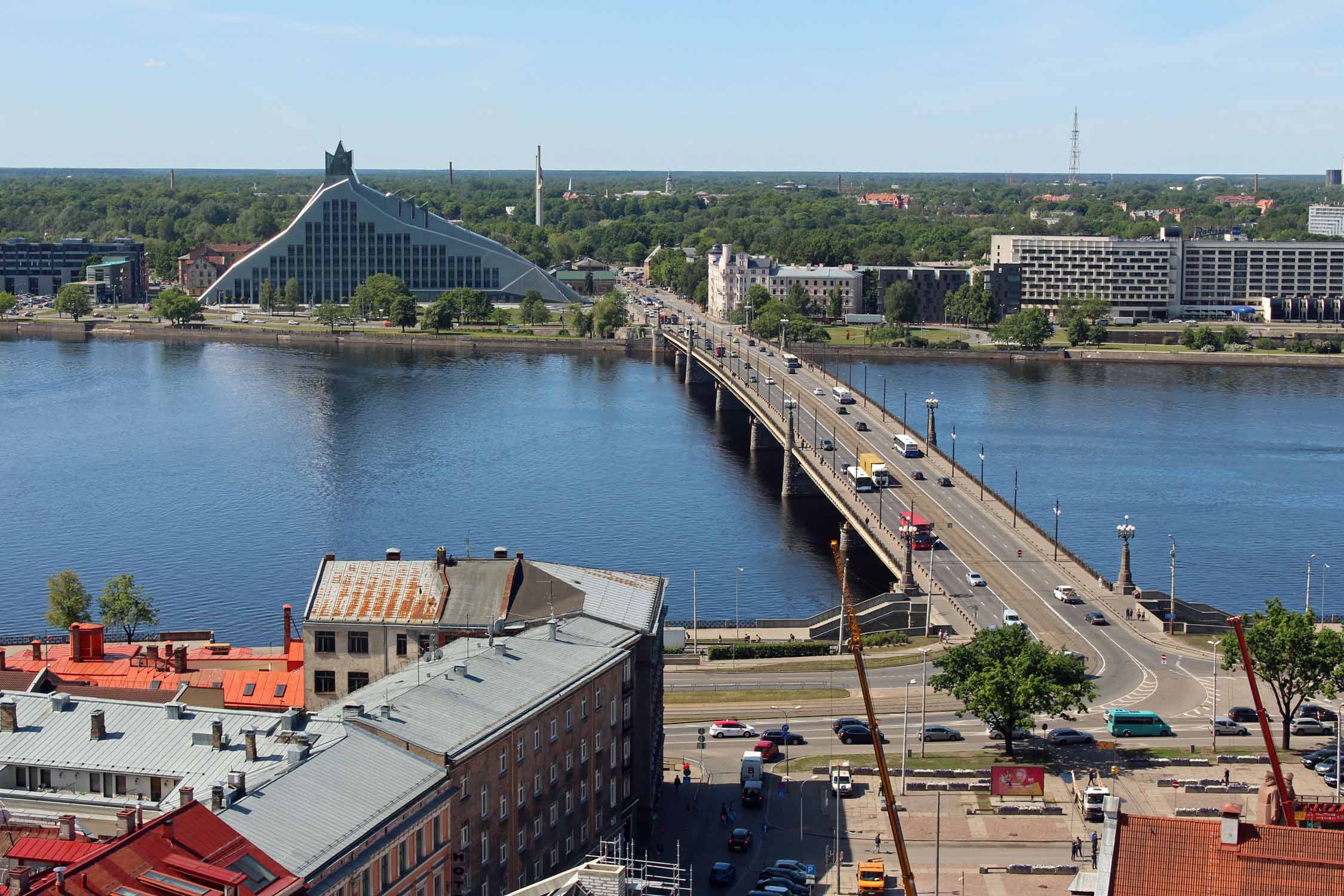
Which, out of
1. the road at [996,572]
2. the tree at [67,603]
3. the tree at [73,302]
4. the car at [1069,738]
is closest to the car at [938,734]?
the car at [1069,738]

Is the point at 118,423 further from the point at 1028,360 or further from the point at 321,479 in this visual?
the point at 1028,360

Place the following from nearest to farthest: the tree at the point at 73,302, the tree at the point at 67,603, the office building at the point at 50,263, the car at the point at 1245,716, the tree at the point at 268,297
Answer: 1. the car at the point at 1245,716
2. the tree at the point at 67,603
3. the tree at the point at 73,302
4. the tree at the point at 268,297
5. the office building at the point at 50,263

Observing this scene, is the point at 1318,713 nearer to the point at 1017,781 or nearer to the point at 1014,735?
the point at 1014,735

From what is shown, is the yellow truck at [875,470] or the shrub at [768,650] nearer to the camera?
the shrub at [768,650]

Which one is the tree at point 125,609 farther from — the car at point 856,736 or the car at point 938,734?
the car at point 938,734

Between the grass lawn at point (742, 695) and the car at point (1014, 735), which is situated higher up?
the car at point (1014, 735)

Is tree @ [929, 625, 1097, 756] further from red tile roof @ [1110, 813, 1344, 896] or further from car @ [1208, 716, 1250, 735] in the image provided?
red tile roof @ [1110, 813, 1344, 896]

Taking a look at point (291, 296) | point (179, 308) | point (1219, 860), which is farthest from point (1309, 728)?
point (291, 296)
